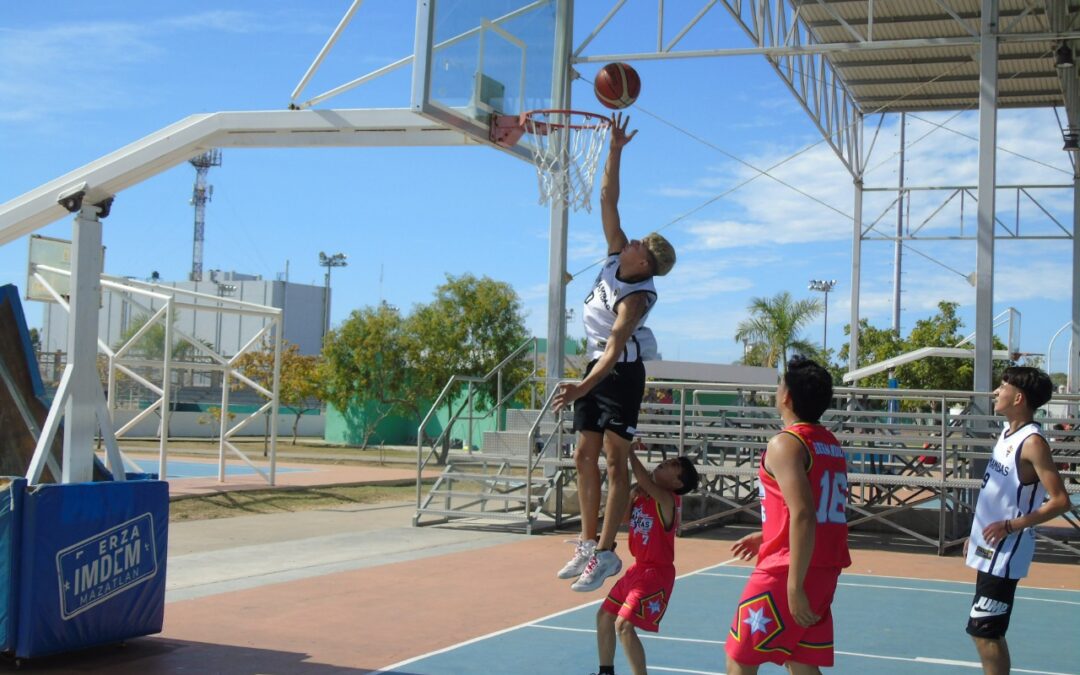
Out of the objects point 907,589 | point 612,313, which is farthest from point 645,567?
point 907,589

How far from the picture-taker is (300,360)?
40.4 m

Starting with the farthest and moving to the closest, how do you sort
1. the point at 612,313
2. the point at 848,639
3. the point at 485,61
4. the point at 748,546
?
the point at 485,61 → the point at 848,639 → the point at 612,313 → the point at 748,546

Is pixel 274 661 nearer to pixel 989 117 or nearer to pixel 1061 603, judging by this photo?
pixel 1061 603

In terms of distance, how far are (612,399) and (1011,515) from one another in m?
2.16

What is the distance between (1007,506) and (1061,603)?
6.15 m

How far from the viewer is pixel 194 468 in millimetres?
26984

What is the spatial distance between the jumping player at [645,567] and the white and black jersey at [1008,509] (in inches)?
60.6

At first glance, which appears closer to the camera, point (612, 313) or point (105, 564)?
point (612, 313)

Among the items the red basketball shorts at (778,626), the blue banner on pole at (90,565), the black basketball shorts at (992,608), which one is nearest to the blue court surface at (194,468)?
the blue banner on pole at (90,565)

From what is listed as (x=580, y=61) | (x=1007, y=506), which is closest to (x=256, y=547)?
(x=580, y=61)

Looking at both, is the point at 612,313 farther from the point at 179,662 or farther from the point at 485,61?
the point at 485,61

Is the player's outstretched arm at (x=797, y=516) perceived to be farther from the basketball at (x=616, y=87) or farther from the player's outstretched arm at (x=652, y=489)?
the basketball at (x=616, y=87)

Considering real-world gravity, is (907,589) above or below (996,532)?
below

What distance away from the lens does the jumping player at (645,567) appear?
19.1ft
